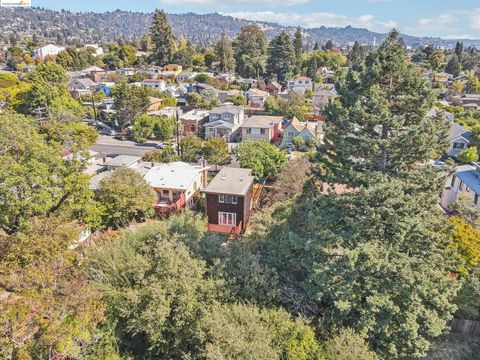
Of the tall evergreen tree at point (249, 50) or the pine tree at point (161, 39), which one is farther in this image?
the pine tree at point (161, 39)

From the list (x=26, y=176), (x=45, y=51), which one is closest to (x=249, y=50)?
(x=45, y=51)

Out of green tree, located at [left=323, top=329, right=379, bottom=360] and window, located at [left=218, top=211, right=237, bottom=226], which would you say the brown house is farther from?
green tree, located at [left=323, top=329, right=379, bottom=360]

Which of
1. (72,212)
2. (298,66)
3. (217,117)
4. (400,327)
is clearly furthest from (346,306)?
(298,66)

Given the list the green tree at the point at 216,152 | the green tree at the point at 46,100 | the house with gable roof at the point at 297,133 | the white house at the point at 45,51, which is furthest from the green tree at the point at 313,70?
the white house at the point at 45,51

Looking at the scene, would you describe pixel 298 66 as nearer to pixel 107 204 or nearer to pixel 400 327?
pixel 107 204

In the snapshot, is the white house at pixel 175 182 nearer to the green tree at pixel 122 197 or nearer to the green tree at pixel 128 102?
the green tree at pixel 122 197
